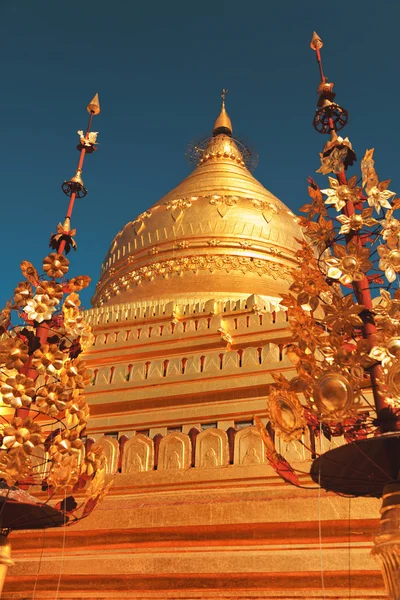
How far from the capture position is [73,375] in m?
4.61

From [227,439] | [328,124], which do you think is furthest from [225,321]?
[328,124]

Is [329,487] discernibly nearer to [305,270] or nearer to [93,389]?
[305,270]

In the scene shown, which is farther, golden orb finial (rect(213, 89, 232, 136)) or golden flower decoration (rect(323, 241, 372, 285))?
golden orb finial (rect(213, 89, 232, 136))

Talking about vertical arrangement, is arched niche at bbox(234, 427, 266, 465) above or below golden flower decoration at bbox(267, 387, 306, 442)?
above

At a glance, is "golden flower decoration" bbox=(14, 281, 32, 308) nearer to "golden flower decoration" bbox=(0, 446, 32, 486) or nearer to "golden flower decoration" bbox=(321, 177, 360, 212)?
"golden flower decoration" bbox=(0, 446, 32, 486)

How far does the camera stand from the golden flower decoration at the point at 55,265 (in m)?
5.08

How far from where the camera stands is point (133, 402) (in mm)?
Result: 8766

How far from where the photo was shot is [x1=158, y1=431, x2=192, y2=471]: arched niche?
693cm

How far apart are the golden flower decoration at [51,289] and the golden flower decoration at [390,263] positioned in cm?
258

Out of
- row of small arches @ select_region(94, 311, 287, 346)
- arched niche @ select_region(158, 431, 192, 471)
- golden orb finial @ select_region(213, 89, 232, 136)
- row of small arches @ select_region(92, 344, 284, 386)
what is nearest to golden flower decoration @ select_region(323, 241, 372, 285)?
arched niche @ select_region(158, 431, 192, 471)

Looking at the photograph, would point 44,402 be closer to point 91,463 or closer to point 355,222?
point 91,463

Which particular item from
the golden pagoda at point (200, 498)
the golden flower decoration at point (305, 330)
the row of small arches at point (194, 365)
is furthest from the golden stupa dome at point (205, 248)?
the golden flower decoration at point (305, 330)

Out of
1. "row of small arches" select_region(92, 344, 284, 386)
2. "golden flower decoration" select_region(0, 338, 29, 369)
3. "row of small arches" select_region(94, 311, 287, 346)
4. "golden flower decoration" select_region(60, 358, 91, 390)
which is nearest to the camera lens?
"golden flower decoration" select_region(0, 338, 29, 369)

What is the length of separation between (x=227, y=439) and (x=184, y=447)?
1.72ft
